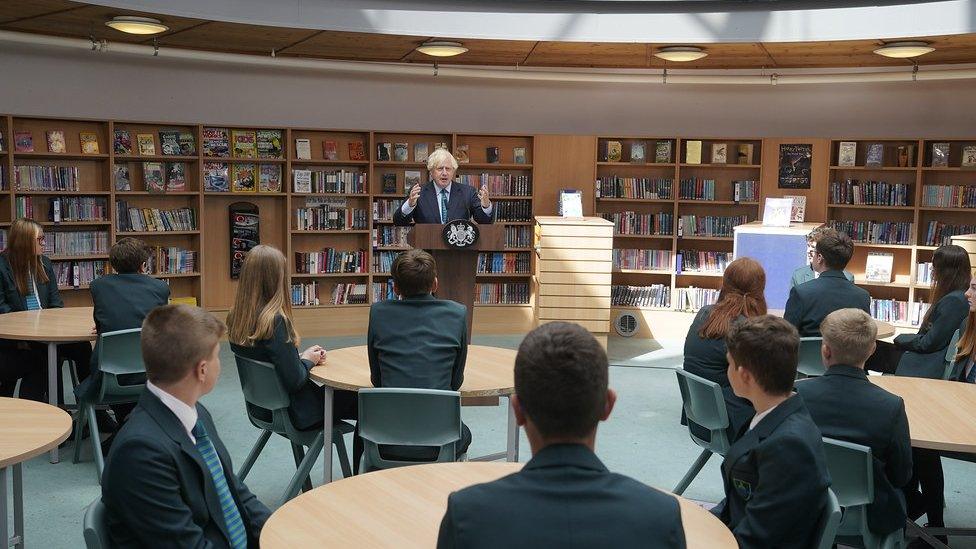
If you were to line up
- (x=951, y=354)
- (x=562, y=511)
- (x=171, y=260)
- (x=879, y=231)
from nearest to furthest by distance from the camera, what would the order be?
(x=562, y=511) < (x=951, y=354) < (x=171, y=260) < (x=879, y=231)

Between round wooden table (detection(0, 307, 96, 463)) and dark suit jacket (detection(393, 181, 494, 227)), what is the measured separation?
231 cm

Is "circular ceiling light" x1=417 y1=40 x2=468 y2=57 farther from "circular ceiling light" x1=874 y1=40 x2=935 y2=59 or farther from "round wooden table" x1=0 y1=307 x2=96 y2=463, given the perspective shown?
"round wooden table" x1=0 y1=307 x2=96 y2=463

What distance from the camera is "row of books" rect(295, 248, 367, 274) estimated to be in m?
9.48

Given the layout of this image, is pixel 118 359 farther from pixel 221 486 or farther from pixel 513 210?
pixel 513 210

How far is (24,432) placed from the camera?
306cm

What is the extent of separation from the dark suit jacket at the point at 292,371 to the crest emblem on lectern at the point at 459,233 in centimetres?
218

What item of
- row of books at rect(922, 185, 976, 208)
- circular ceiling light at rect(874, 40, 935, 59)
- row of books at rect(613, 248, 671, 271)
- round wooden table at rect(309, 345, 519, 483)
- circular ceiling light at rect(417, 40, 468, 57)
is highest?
circular ceiling light at rect(417, 40, 468, 57)

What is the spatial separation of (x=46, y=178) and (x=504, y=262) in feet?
14.9

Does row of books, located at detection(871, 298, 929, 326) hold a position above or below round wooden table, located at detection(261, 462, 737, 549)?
below

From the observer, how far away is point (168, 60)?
8.99 metres

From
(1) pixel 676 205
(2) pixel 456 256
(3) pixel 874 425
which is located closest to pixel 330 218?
(2) pixel 456 256

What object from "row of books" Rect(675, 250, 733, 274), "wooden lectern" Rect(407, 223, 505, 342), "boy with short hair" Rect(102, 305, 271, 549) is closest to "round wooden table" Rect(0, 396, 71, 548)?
A: "boy with short hair" Rect(102, 305, 271, 549)

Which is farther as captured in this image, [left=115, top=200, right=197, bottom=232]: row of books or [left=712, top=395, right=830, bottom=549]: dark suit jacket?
[left=115, top=200, right=197, bottom=232]: row of books

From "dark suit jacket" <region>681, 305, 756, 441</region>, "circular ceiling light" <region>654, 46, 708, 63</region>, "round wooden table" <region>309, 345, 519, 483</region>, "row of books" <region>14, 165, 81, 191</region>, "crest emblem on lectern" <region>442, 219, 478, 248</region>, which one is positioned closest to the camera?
"round wooden table" <region>309, 345, 519, 483</region>
